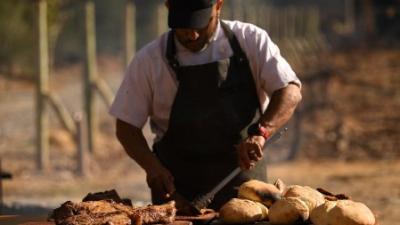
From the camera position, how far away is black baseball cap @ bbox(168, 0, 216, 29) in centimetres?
461

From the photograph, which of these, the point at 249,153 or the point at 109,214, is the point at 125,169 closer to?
the point at 249,153

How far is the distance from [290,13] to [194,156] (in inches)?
894

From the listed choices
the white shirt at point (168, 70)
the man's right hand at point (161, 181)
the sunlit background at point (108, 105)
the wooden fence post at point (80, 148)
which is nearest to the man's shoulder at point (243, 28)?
the white shirt at point (168, 70)

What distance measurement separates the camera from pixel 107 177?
12852 mm

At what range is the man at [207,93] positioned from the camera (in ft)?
16.0

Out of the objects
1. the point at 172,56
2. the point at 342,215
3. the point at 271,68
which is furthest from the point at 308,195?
the point at 172,56

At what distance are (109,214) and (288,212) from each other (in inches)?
28.3

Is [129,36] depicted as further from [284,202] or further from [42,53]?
[284,202]

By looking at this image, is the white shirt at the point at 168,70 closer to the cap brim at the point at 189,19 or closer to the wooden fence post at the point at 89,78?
the cap brim at the point at 189,19

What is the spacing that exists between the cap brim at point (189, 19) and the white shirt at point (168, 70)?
263mm

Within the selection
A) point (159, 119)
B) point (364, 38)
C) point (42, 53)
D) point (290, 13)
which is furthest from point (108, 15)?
point (159, 119)

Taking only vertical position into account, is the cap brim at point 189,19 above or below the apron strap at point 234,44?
above

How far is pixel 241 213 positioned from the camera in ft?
12.9

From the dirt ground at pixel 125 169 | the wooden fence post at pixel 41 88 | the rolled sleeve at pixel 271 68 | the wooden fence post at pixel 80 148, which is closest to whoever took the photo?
the rolled sleeve at pixel 271 68
